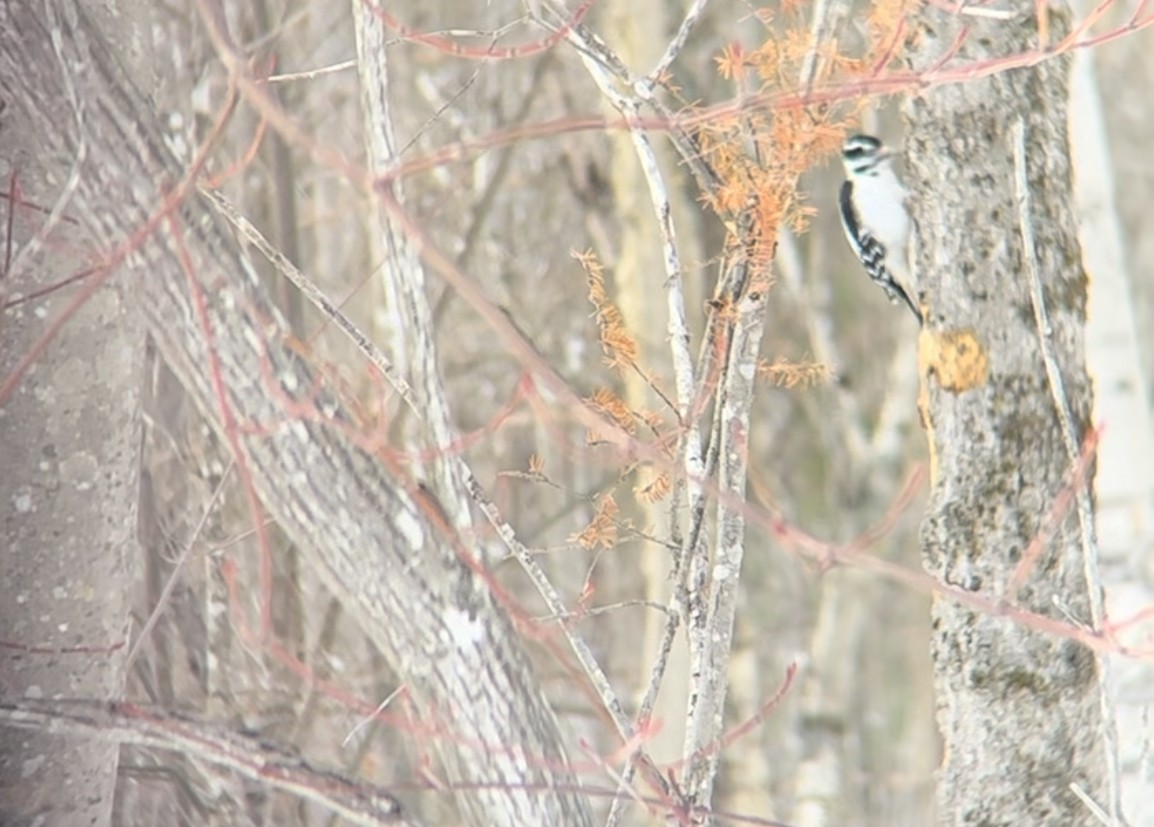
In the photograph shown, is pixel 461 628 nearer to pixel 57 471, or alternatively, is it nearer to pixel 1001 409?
pixel 57 471

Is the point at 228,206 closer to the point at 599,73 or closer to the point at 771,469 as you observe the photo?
the point at 599,73

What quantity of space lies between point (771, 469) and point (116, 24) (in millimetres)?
3015

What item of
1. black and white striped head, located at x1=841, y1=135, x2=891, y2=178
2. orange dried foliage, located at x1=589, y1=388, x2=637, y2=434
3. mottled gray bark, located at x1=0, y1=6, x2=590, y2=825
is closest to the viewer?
mottled gray bark, located at x1=0, y1=6, x2=590, y2=825

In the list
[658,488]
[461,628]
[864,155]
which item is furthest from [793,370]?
[864,155]

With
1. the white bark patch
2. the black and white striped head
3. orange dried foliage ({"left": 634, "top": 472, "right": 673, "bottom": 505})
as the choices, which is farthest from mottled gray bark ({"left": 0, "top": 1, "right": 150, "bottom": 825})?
the black and white striped head

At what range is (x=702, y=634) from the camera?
137 cm

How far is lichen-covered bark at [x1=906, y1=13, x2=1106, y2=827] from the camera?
1.43 meters

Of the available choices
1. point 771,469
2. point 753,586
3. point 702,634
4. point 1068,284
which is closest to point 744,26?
point 771,469

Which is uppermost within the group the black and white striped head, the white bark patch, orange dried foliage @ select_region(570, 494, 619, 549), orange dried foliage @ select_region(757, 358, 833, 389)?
the black and white striped head

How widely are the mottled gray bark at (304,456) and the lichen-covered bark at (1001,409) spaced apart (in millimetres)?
428

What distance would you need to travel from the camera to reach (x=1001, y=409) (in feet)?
4.73

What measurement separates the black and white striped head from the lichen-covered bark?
893mm

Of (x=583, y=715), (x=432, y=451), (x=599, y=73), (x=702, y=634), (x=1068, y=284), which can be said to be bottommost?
(x=583, y=715)

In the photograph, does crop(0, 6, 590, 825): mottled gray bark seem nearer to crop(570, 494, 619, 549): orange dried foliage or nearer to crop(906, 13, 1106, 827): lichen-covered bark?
crop(570, 494, 619, 549): orange dried foliage
